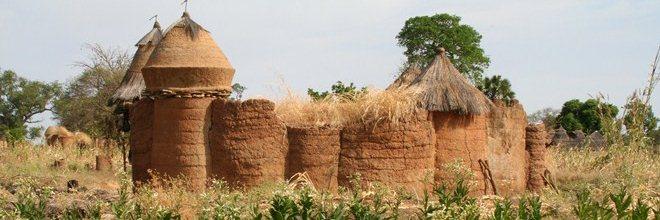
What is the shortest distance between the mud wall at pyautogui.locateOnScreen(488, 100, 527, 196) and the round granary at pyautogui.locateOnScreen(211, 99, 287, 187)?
308 cm

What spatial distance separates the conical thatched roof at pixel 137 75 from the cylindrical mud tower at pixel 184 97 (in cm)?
571

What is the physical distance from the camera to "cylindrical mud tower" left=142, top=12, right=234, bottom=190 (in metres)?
12.3

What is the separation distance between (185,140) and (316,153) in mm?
1727

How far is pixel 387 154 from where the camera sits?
12.2 meters

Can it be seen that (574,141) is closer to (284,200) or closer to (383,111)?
(383,111)

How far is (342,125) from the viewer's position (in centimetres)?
1250

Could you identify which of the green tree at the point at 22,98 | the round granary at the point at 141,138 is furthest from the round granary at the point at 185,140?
the green tree at the point at 22,98

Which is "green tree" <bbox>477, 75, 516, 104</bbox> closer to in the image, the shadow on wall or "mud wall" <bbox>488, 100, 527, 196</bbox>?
"mud wall" <bbox>488, 100, 527, 196</bbox>

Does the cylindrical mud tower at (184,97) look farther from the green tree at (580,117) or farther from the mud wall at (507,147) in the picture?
the green tree at (580,117)

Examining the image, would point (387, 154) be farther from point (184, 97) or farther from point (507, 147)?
point (184, 97)

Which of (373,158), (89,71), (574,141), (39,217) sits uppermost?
(89,71)

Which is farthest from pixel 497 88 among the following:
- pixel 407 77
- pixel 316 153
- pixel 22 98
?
pixel 22 98

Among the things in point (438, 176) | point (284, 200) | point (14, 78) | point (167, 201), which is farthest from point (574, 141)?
point (14, 78)

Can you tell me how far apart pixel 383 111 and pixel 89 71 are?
27.0 meters
